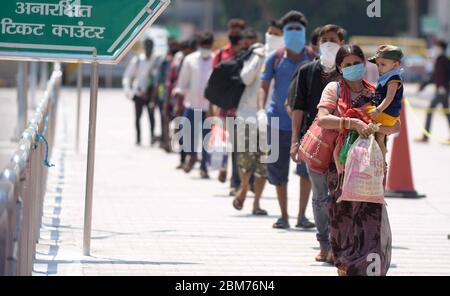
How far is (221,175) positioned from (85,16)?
720 cm

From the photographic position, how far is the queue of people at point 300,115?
830 centimetres

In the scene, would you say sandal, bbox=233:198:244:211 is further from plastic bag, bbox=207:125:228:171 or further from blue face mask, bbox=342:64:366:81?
blue face mask, bbox=342:64:366:81

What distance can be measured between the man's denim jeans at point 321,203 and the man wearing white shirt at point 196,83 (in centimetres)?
737

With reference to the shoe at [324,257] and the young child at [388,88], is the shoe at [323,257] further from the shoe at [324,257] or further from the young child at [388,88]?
the young child at [388,88]

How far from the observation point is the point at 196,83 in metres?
17.6

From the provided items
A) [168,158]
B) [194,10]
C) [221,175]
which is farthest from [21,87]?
[194,10]

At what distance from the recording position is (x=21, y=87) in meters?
19.6

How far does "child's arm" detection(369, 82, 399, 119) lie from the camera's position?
8266mm

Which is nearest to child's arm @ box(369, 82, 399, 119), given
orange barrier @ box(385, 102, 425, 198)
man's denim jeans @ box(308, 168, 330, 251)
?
man's denim jeans @ box(308, 168, 330, 251)

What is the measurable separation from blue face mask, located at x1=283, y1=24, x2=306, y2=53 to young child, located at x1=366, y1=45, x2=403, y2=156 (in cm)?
323

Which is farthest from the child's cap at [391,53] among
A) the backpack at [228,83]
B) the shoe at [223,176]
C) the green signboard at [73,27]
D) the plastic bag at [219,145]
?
the shoe at [223,176]

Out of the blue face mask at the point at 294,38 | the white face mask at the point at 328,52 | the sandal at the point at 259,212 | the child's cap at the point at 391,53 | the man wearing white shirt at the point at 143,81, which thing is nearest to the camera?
the child's cap at the point at 391,53
